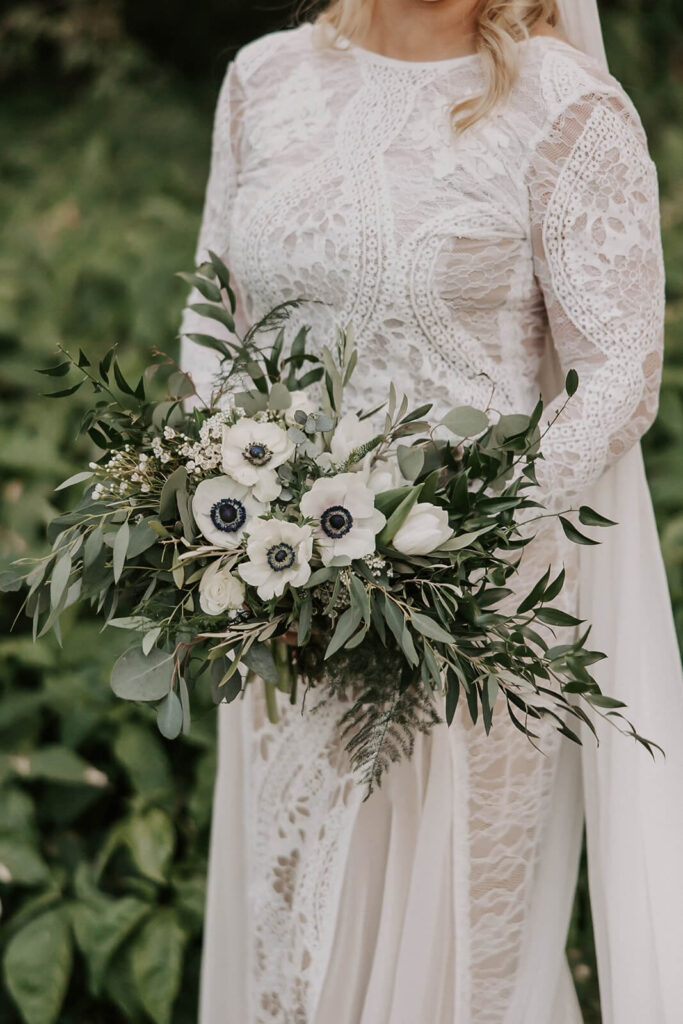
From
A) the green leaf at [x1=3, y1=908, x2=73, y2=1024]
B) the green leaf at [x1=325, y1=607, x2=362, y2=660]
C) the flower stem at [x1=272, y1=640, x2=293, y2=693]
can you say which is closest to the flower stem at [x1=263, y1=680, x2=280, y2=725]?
the flower stem at [x1=272, y1=640, x2=293, y2=693]

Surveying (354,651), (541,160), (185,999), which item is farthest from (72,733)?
(541,160)

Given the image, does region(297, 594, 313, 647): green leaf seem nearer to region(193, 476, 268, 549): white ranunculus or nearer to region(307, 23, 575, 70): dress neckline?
region(193, 476, 268, 549): white ranunculus

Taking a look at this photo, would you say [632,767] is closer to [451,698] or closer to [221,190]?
[451,698]

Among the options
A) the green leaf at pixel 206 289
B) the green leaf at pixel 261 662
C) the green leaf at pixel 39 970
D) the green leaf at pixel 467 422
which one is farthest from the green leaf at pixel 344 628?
the green leaf at pixel 39 970

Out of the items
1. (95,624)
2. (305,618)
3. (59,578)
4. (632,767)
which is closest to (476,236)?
(305,618)

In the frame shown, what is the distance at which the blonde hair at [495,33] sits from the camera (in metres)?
1.81

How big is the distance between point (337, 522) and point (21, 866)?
67.3 inches

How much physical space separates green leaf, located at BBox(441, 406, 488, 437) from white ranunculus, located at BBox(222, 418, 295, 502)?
0.78 ft

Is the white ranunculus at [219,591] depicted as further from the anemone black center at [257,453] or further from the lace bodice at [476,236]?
the lace bodice at [476,236]

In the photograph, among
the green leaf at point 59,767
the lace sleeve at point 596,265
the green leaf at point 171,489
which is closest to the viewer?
the green leaf at point 171,489

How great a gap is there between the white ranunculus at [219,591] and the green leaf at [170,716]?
124mm

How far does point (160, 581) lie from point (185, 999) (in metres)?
1.57

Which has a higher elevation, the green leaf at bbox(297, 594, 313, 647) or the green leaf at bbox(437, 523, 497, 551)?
the green leaf at bbox(437, 523, 497, 551)

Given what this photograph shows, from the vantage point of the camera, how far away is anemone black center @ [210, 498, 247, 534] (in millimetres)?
1496
